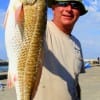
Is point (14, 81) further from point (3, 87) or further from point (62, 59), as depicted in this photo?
point (3, 87)

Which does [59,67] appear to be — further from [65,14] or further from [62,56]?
[65,14]

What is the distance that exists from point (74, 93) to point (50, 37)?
673 mm

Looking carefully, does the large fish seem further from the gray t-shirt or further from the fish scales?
the gray t-shirt

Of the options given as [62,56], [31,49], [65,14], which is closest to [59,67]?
[62,56]

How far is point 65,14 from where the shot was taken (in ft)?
16.7

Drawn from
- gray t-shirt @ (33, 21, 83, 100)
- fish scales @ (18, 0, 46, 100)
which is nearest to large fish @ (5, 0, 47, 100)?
fish scales @ (18, 0, 46, 100)

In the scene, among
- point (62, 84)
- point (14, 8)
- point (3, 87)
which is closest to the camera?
point (14, 8)

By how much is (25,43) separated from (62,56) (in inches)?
57.8

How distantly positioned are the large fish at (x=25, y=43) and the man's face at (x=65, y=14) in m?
1.43

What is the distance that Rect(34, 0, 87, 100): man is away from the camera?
4895mm

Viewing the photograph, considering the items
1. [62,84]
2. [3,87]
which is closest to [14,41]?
[62,84]

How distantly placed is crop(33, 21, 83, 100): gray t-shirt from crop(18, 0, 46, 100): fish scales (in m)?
1.02

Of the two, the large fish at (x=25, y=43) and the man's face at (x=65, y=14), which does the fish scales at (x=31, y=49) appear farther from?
the man's face at (x=65, y=14)

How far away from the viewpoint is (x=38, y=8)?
11.9 feet
